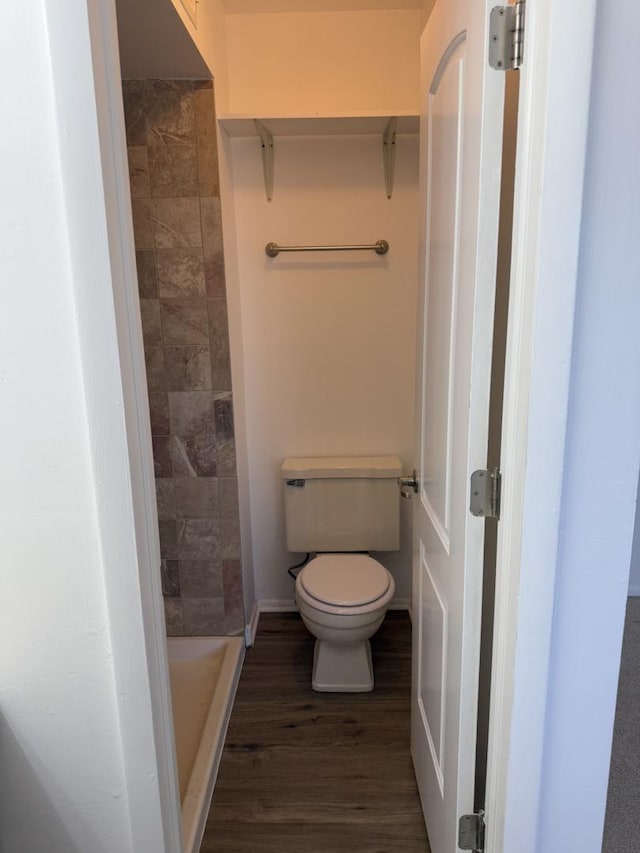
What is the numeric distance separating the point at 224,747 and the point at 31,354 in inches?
60.9

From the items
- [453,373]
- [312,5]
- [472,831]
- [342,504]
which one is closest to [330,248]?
[312,5]

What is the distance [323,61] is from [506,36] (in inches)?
62.6

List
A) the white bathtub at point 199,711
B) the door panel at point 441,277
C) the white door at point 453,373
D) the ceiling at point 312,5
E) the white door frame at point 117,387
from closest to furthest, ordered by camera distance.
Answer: the white door frame at point 117,387, the white door at point 453,373, the door panel at point 441,277, the white bathtub at point 199,711, the ceiling at point 312,5

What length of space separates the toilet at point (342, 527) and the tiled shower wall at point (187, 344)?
0.98 feet

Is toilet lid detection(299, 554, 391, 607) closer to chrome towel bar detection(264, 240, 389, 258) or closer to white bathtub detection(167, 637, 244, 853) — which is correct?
white bathtub detection(167, 637, 244, 853)

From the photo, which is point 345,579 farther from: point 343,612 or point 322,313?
point 322,313

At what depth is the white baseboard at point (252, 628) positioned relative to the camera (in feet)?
7.80

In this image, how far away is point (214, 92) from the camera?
1.96 m

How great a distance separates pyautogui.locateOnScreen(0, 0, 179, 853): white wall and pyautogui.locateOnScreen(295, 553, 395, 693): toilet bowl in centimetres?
90

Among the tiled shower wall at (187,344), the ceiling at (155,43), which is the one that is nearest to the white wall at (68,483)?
the ceiling at (155,43)

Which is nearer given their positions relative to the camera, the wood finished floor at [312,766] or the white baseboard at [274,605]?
the wood finished floor at [312,766]

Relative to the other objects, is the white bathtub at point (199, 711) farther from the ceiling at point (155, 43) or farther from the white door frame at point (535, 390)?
the ceiling at point (155, 43)

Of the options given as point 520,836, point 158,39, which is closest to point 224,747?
point 520,836

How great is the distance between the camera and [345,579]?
2.10 meters
